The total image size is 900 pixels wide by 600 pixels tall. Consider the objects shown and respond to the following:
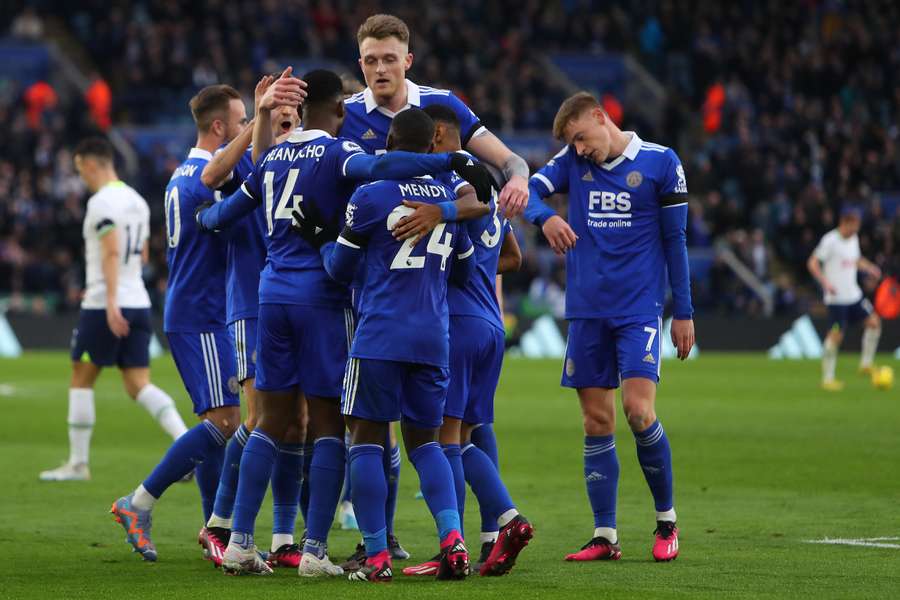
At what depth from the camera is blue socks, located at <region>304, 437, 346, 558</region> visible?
7.45m

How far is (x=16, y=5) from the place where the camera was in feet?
132

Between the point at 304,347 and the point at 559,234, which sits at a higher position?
the point at 559,234

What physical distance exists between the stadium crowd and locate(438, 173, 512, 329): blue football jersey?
893 inches

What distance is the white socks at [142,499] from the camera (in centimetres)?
852

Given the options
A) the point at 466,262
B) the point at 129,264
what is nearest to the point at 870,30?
the point at 129,264

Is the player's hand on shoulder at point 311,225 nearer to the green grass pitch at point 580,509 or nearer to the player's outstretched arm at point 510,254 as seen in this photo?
the player's outstretched arm at point 510,254

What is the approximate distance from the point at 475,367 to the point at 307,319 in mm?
1005

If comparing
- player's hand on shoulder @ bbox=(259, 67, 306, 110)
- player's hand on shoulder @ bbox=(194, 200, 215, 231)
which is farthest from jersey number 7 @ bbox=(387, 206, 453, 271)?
player's hand on shoulder @ bbox=(194, 200, 215, 231)

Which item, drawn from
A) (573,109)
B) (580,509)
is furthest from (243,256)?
(580,509)

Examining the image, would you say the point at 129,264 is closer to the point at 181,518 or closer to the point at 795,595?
the point at 181,518

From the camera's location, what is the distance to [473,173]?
7258mm

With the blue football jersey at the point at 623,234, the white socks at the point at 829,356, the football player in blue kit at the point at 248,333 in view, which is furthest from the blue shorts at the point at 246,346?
the white socks at the point at 829,356

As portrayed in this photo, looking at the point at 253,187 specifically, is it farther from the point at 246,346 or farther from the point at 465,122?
the point at 465,122

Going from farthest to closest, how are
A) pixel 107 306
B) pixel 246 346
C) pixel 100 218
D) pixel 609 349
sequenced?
1. pixel 100 218
2. pixel 107 306
3. pixel 609 349
4. pixel 246 346
